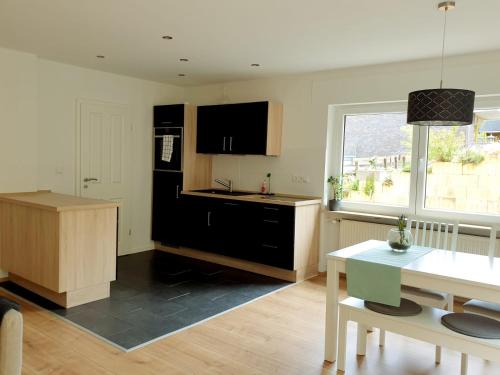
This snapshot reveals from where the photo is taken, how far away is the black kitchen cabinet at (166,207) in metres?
5.70

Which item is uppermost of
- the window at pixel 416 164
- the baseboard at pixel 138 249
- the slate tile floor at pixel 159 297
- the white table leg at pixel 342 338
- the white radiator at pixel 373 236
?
the window at pixel 416 164

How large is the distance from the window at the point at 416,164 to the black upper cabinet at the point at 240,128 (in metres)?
A: 0.77

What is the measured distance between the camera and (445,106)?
2338mm

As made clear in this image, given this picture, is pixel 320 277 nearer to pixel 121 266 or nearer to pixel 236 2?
pixel 121 266

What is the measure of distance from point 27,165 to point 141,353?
2688 millimetres

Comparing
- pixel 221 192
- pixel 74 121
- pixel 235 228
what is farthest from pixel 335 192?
pixel 74 121

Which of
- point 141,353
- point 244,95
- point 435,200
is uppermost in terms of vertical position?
point 244,95

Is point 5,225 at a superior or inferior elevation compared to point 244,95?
inferior

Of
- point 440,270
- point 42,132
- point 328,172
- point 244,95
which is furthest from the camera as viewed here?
point 244,95

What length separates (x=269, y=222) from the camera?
15.7ft

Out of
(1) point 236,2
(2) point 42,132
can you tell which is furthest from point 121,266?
(1) point 236,2

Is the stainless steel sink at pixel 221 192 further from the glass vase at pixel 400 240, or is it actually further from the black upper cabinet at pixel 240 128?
the glass vase at pixel 400 240

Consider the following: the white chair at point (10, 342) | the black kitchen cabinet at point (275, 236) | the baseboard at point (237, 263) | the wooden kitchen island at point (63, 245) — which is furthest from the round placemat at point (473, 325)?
the wooden kitchen island at point (63, 245)

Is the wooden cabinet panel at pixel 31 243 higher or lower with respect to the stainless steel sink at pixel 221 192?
lower
